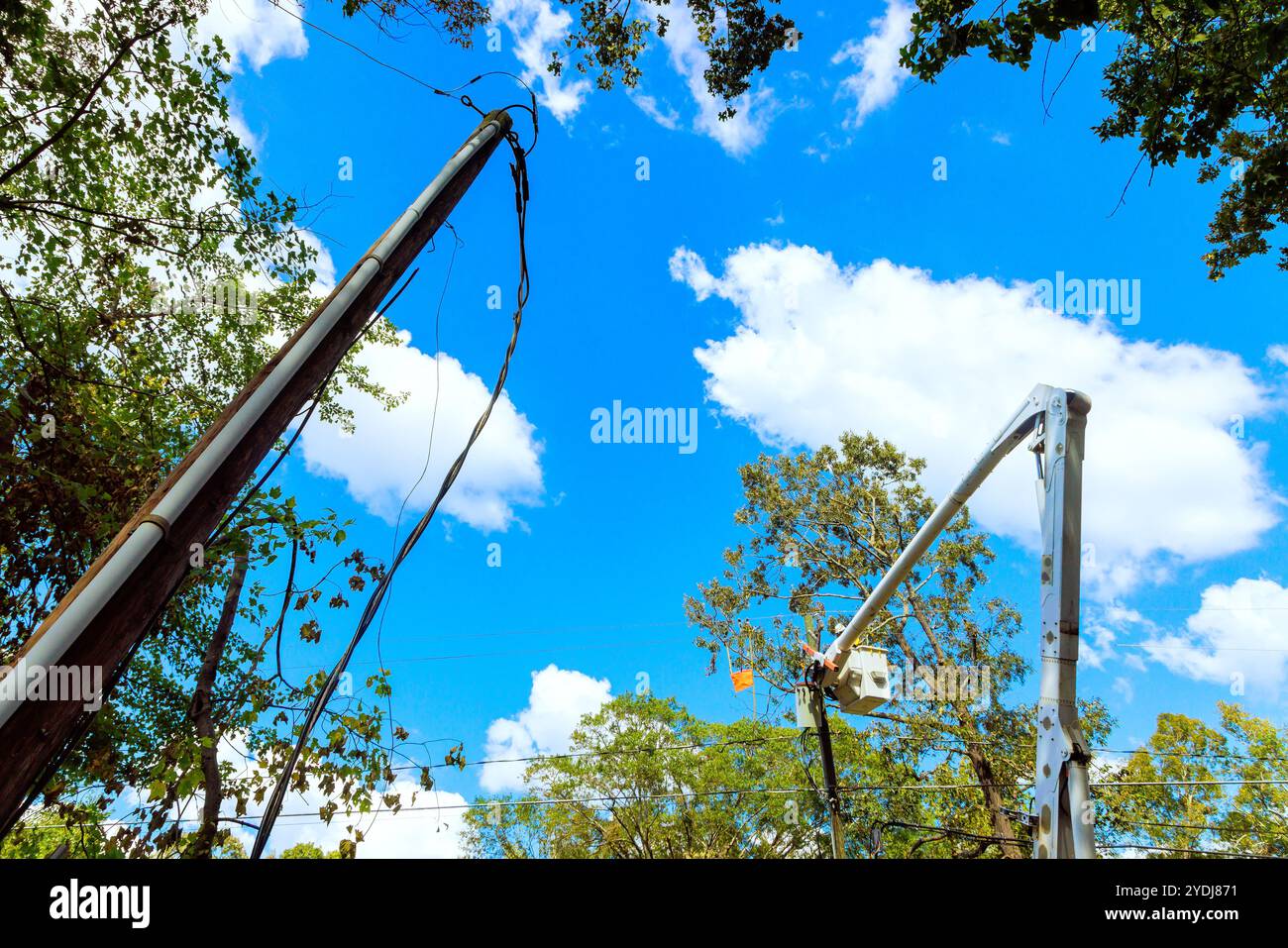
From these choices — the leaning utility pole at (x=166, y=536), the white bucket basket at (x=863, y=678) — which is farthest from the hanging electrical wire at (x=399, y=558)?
the white bucket basket at (x=863, y=678)

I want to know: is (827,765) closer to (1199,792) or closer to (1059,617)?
(1059,617)

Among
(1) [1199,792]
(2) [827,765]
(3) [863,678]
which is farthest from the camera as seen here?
(1) [1199,792]

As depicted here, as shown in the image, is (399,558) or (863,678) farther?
(863,678)

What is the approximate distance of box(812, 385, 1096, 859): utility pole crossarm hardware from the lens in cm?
402

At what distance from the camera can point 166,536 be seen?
64.0 inches

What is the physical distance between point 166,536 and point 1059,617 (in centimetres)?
509

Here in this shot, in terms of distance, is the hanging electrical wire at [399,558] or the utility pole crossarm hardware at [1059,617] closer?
the hanging electrical wire at [399,558]

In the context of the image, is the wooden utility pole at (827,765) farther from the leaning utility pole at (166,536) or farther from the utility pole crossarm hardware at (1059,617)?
the leaning utility pole at (166,536)

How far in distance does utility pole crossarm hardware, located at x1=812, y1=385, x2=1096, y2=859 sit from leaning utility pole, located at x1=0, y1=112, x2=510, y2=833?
4.69m

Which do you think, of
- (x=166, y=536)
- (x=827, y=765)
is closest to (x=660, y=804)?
(x=827, y=765)

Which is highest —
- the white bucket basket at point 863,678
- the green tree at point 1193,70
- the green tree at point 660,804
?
the green tree at point 1193,70

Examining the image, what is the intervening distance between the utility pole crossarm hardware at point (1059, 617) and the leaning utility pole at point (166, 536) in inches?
185

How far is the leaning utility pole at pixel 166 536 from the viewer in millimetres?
1357
